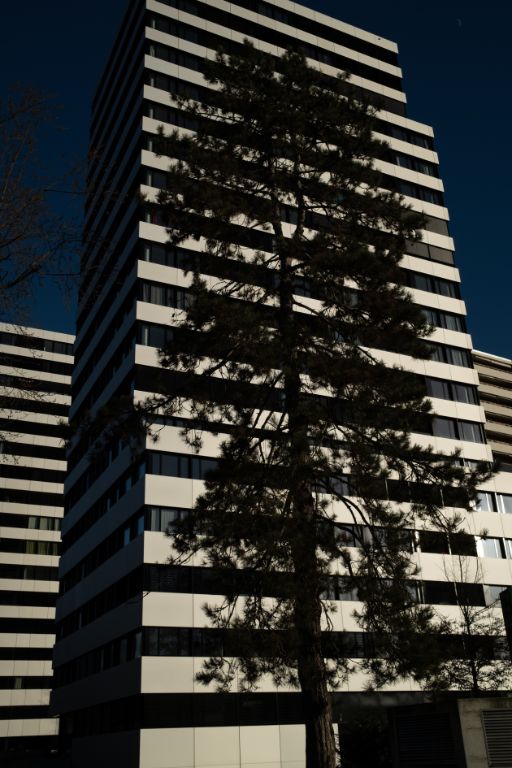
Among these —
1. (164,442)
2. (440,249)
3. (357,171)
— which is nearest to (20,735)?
(164,442)

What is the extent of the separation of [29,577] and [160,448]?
34454 mm

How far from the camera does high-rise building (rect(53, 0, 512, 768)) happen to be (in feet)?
97.8

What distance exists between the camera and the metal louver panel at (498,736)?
13070mm

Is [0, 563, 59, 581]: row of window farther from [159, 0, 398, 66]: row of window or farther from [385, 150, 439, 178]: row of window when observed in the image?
[159, 0, 398, 66]: row of window

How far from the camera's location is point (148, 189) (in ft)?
125

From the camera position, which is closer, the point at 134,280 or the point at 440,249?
the point at 134,280

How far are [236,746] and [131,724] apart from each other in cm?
426

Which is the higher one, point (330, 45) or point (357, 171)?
point (330, 45)

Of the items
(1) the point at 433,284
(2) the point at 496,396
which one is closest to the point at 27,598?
(1) the point at 433,284

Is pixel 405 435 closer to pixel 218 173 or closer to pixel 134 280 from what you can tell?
pixel 218 173

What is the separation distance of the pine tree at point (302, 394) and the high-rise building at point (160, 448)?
1.67 metres

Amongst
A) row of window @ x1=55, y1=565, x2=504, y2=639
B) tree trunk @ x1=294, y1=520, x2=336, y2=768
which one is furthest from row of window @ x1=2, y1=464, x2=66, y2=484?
tree trunk @ x1=294, y1=520, x2=336, y2=768

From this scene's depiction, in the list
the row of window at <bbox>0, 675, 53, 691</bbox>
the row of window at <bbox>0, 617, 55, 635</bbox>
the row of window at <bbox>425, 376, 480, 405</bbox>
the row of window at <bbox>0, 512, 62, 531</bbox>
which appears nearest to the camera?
the row of window at <bbox>425, 376, 480, 405</bbox>

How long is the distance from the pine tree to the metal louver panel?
1.46 m
